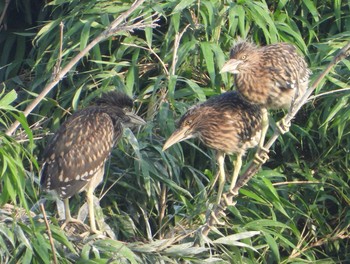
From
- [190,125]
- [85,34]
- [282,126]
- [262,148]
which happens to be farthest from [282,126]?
[85,34]

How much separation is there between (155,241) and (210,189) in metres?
0.50

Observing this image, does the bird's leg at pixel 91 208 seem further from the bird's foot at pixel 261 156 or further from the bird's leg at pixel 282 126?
the bird's leg at pixel 282 126

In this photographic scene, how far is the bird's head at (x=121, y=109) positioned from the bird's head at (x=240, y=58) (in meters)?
0.63

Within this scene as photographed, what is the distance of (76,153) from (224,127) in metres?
0.71

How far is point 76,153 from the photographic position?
6.45 meters

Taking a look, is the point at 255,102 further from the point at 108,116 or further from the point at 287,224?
the point at 287,224

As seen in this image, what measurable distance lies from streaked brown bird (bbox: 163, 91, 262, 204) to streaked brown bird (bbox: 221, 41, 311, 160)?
4.2 inches

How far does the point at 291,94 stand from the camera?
6105 millimetres

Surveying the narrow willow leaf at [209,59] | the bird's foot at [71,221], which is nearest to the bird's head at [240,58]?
the narrow willow leaf at [209,59]

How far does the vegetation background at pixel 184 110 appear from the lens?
271 inches

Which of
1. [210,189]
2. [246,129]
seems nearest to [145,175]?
[210,189]

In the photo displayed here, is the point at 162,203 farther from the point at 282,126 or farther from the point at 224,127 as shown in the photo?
the point at 282,126

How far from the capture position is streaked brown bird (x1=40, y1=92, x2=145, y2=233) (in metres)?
6.37

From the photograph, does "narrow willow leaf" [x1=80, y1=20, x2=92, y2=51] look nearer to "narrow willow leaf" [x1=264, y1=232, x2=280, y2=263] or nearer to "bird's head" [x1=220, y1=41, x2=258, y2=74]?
"bird's head" [x1=220, y1=41, x2=258, y2=74]
